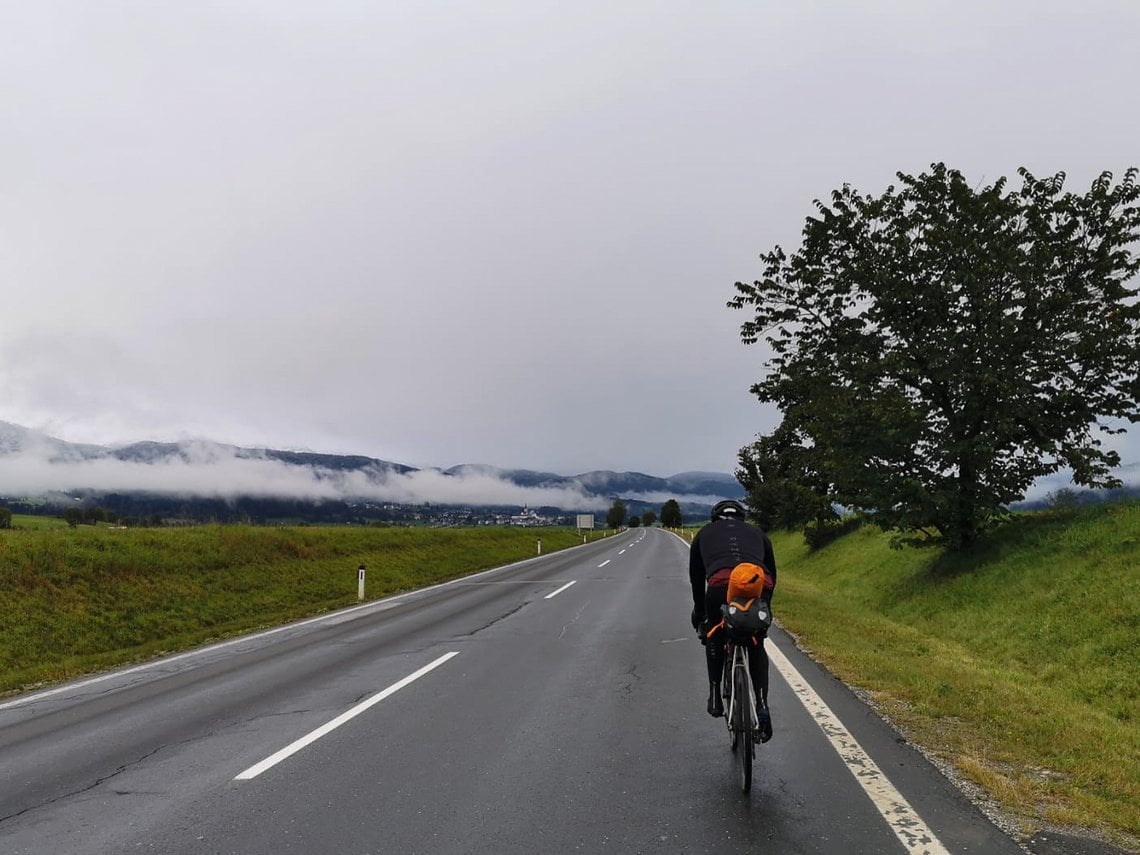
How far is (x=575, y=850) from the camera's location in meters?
3.71

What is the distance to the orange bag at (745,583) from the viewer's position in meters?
4.71

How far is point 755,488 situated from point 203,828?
36571 millimetres

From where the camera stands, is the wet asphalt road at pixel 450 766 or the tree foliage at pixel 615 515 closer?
the wet asphalt road at pixel 450 766

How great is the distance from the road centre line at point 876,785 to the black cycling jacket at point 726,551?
1.36 metres

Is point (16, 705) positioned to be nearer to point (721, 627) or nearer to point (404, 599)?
point (721, 627)

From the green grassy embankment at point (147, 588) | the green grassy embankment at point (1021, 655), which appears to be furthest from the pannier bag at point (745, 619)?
the green grassy embankment at point (147, 588)

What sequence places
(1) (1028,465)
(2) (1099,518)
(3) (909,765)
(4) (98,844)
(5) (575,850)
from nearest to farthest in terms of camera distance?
(5) (575,850) < (4) (98,844) < (3) (909,765) < (2) (1099,518) < (1) (1028,465)

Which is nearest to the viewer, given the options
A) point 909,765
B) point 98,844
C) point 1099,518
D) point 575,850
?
point 575,850

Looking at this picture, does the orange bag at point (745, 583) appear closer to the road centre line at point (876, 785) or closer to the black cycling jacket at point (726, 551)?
the black cycling jacket at point (726, 551)

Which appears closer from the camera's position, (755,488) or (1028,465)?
(1028,465)

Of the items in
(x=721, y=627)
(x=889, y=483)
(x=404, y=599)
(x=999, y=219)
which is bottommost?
(x=404, y=599)

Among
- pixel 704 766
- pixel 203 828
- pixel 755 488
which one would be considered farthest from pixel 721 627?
pixel 755 488

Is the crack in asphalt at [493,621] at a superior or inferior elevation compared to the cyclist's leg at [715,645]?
inferior

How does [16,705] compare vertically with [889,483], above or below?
below
